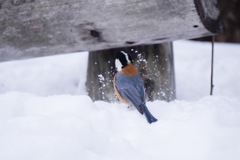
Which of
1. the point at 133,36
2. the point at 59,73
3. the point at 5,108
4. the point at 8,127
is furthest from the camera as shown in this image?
the point at 59,73

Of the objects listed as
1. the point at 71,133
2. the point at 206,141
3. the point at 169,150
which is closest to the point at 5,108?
the point at 71,133

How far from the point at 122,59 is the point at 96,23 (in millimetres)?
498

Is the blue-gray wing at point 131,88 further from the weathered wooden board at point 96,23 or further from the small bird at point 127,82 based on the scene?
the weathered wooden board at point 96,23

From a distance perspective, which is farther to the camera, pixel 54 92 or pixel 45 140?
pixel 54 92

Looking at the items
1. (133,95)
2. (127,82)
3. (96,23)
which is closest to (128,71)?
(127,82)

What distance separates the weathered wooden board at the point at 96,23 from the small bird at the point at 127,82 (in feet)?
0.87

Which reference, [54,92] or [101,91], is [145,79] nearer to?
[101,91]

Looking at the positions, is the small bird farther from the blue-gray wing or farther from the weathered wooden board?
the weathered wooden board

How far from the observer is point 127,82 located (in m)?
3.59

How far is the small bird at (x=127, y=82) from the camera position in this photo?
3426 mm

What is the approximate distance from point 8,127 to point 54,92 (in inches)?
52.3

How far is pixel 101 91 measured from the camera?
3889 mm

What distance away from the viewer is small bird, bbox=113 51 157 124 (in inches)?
135

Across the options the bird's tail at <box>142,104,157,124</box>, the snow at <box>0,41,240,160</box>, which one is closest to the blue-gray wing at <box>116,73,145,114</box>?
the snow at <box>0,41,240,160</box>
